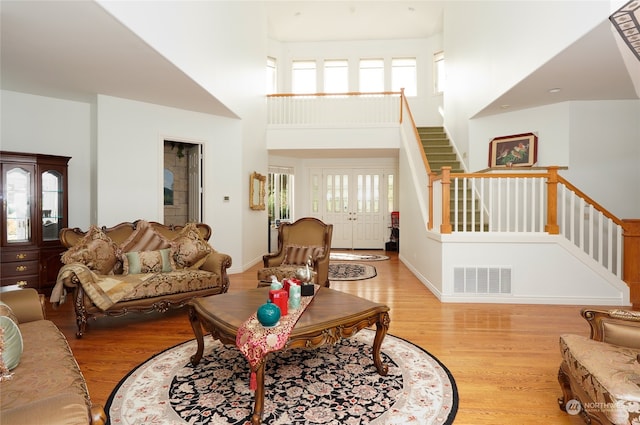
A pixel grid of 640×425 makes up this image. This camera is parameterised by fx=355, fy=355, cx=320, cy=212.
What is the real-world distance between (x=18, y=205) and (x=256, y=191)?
3.77 metres

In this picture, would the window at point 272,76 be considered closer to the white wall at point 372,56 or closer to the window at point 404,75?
the white wall at point 372,56

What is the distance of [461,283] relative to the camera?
15.4 ft

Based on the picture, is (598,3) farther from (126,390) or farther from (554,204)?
(126,390)

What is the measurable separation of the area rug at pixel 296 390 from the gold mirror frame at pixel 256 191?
4102mm

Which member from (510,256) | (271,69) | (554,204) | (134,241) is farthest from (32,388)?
(271,69)

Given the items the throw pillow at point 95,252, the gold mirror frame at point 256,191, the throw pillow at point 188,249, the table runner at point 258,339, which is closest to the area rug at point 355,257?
the gold mirror frame at point 256,191

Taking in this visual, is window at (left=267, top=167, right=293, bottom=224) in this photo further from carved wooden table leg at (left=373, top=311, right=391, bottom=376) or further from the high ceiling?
carved wooden table leg at (left=373, top=311, right=391, bottom=376)

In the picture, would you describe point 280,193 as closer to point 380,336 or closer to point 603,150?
point 603,150

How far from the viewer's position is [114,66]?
13.2 feet

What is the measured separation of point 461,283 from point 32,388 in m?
4.44

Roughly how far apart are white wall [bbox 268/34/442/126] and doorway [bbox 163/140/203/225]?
4.43 m

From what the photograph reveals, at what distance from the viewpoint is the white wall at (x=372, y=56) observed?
1003cm

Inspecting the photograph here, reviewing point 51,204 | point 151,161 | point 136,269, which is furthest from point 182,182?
point 136,269

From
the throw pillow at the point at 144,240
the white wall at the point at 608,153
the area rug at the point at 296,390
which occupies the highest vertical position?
the white wall at the point at 608,153
